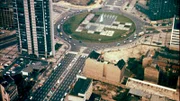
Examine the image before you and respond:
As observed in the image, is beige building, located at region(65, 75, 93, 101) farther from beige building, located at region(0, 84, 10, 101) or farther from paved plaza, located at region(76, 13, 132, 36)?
paved plaza, located at region(76, 13, 132, 36)

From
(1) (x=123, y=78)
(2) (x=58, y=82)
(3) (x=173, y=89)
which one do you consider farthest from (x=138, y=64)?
(2) (x=58, y=82)

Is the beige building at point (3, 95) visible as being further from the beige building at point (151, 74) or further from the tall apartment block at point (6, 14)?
the tall apartment block at point (6, 14)

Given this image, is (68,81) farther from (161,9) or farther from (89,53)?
(161,9)

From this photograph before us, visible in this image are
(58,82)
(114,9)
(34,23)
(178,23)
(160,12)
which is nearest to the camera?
(58,82)

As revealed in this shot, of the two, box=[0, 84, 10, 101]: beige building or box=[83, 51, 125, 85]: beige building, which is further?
box=[83, 51, 125, 85]: beige building

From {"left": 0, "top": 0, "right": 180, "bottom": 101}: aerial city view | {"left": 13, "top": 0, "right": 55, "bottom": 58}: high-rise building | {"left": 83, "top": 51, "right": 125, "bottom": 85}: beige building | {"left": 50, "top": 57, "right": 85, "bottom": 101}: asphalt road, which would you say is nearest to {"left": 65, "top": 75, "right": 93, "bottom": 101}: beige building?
{"left": 0, "top": 0, "right": 180, "bottom": 101}: aerial city view

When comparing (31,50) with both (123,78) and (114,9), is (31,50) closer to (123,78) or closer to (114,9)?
(123,78)

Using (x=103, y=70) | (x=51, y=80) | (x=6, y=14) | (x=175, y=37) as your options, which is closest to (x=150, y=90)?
(x=103, y=70)
